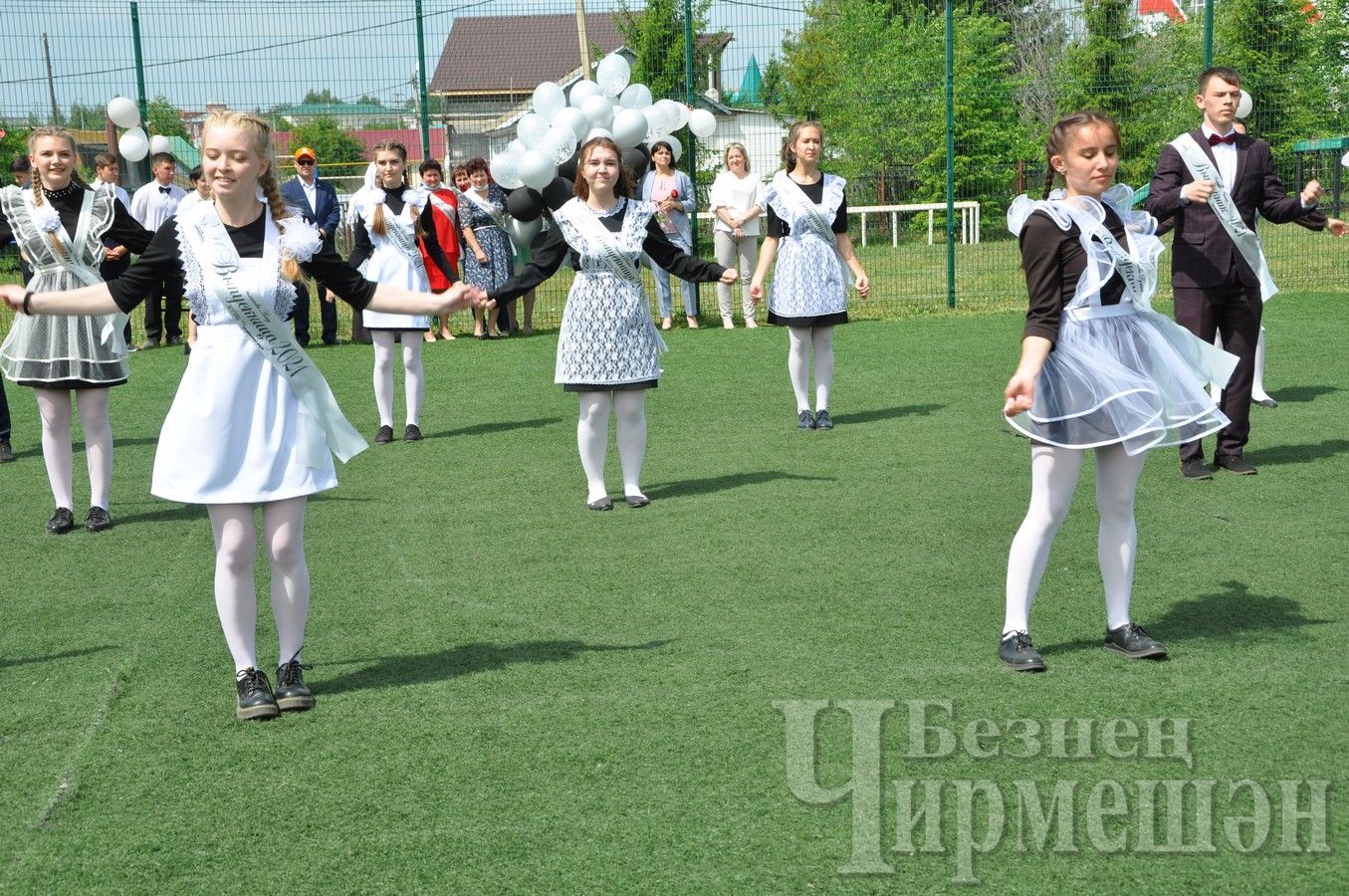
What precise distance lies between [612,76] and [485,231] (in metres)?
5.56

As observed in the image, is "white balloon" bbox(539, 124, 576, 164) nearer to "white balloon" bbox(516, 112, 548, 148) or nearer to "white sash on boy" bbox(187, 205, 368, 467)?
"white balloon" bbox(516, 112, 548, 148)

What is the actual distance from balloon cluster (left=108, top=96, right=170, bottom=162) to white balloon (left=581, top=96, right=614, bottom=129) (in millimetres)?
6990

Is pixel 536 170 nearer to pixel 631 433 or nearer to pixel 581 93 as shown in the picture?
pixel 631 433

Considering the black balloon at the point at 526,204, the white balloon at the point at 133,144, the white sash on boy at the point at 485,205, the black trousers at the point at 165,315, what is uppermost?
the white balloon at the point at 133,144

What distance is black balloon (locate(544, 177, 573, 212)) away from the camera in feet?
24.2

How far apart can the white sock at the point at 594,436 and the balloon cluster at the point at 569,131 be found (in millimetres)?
1002

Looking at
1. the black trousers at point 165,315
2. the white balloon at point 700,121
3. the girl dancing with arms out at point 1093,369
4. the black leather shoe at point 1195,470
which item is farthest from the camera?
the black trousers at point 165,315

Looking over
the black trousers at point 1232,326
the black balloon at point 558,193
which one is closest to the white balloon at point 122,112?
the black balloon at point 558,193

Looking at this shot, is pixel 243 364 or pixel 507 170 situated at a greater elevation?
pixel 507 170

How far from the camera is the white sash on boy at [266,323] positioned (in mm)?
4348

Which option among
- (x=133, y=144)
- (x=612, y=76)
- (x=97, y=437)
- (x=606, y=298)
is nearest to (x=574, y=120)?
(x=612, y=76)

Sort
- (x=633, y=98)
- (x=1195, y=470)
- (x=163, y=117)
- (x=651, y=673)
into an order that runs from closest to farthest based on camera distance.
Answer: (x=651, y=673), (x=1195, y=470), (x=633, y=98), (x=163, y=117)

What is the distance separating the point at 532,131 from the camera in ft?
26.1

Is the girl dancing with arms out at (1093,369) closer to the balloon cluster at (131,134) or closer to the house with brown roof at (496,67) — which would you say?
the balloon cluster at (131,134)
